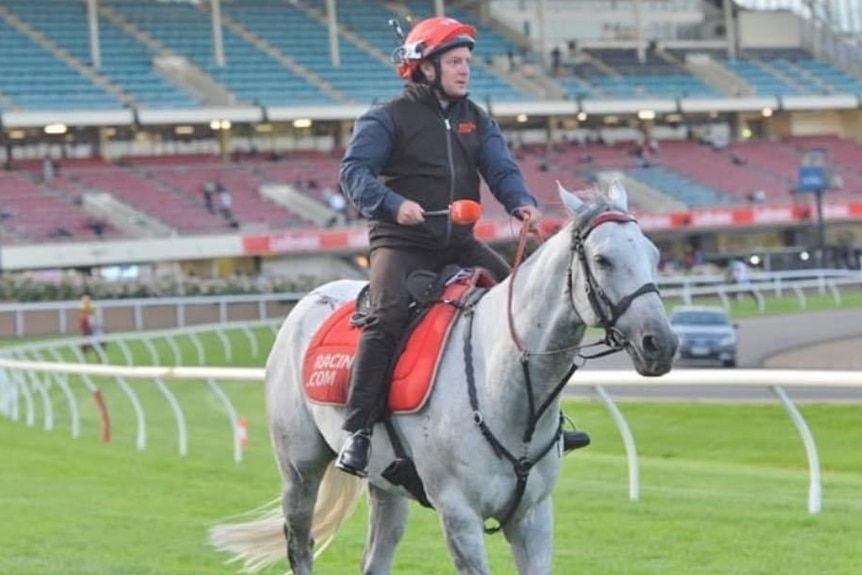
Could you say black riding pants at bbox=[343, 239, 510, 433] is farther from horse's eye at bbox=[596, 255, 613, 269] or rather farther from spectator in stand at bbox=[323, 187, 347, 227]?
spectator in stand at bbox=[323, 187, 347, 227]

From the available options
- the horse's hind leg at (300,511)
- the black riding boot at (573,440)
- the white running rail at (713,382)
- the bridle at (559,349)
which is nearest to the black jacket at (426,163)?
the bridle at (559,349)

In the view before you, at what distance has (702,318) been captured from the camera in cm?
3003

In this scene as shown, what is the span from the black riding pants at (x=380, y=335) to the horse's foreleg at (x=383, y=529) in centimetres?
68

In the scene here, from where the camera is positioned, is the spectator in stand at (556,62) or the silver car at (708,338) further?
the spectator in stand at (556,62)

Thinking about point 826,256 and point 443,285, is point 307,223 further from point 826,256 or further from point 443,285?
point 443,285

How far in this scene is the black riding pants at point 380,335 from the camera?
6.52 meters

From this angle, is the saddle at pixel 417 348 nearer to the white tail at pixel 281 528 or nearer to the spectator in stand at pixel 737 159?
the white tail at pixel 281 528

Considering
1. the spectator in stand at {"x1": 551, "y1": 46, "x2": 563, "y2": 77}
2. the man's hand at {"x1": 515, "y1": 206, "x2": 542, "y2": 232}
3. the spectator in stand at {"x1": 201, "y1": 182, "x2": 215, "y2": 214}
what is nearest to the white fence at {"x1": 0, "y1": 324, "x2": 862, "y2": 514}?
the man's hand at {"x1": 515, "y1": 206, "x2": 542, "y2": 232}

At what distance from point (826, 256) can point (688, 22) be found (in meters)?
17.7

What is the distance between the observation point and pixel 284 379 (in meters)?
7.63

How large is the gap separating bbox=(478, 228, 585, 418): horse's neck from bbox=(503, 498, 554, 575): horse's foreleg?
1.22ft

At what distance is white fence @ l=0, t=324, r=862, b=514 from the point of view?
10273 mm

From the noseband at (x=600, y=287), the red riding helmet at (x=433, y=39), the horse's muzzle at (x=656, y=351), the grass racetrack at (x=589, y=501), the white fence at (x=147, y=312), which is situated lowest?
the white fence at (x=147, y=312)

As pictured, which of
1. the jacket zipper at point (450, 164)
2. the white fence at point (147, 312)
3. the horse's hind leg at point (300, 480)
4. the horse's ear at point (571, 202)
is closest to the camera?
the horse's ear at point (571, 202)
